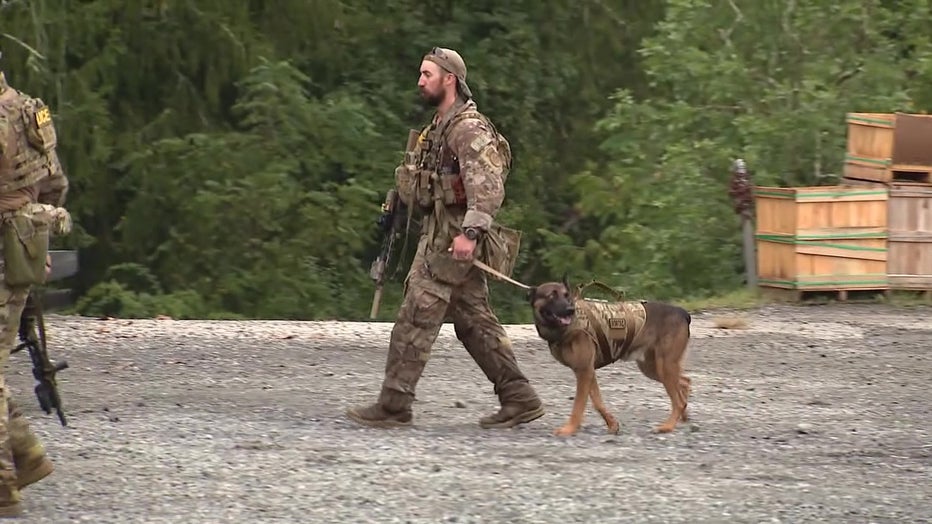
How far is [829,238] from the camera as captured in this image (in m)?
17.0

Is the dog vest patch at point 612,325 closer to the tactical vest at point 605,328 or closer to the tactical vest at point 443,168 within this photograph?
the tactical vest at point 605,328

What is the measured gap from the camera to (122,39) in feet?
74.6

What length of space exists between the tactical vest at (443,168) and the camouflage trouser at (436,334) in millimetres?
340

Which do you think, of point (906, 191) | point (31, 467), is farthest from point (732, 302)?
point (31, 467)

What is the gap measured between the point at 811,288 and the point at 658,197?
126 inches

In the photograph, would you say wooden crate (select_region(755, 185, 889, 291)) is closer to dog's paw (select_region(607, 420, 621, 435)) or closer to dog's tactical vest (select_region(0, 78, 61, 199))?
dog's paw (select_region(607, 420, 621, 435))

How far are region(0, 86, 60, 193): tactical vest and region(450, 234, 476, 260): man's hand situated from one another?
2272 mm

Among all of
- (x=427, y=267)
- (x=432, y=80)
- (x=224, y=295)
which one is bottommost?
(x=224, y=295)

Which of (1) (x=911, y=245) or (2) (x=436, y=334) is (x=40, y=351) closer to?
(2) (x=436, y=334)

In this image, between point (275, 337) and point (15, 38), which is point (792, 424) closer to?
point (275, 337)

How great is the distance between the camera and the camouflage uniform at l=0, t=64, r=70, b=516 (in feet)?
23.7

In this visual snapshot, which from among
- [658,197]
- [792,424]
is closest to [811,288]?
[658,197]

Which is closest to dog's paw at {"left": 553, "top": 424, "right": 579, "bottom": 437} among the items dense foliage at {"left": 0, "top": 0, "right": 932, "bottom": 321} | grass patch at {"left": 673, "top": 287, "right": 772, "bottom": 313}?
grass patch at {"left": 673, "top": 287, "right": 772, "bottom": 313}

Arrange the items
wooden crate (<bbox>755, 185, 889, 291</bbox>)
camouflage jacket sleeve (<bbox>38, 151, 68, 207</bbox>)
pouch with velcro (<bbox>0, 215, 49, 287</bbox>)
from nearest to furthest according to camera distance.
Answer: pouch with velcro (<bbox>0, 215, 49, 287</bbox>), camouflage jacket sleeve (<bbox>38, 151, 68, 207</bbox>), wooden crate (<bbox>755, 185, 889, 291</bbox>)
